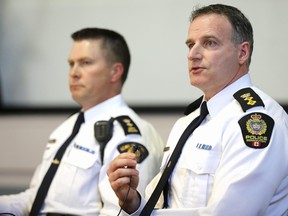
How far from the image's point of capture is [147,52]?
116 inches

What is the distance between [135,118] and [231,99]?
68 cm

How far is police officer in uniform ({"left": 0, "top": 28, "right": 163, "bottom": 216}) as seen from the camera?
6.94 ft

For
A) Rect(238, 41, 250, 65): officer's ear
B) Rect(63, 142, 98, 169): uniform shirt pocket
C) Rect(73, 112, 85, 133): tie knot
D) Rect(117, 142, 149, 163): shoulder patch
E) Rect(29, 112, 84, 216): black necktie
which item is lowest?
Rect(29, 112, 84, 216): black necktie

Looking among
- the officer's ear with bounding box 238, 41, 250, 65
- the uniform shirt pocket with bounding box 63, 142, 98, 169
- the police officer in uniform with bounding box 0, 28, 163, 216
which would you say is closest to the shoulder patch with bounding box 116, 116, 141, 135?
the police officer in uniform with bounding box 0, 28, 163, 216

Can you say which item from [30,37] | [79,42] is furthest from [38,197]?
[30,37]

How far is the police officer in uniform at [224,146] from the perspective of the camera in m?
1.46

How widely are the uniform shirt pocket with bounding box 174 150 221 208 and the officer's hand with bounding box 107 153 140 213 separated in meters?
0.17

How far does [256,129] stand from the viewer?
1.52 meters

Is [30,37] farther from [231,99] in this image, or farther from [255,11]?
[231,99]

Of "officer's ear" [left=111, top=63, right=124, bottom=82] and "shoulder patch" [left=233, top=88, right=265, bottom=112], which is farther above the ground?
"officer's ear" [left=111, top=63, right=124, bottom=82]

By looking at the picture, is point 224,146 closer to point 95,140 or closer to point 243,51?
point 243,51

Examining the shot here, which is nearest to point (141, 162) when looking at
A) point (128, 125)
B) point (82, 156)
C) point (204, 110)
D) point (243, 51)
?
point (128, 125)

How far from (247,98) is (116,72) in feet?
3.16

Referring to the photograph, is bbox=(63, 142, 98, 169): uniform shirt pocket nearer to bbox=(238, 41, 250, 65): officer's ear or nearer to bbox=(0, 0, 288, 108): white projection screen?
bbox=(0, 0, 288, 108): white projection screen
